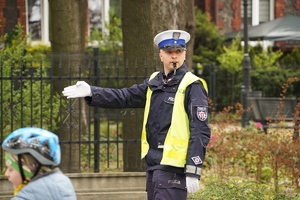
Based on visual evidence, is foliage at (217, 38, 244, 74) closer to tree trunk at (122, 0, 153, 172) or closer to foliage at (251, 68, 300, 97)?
foliage at (251, 68, 300, 97)

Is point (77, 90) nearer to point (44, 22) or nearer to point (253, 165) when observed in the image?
point (253, 165)

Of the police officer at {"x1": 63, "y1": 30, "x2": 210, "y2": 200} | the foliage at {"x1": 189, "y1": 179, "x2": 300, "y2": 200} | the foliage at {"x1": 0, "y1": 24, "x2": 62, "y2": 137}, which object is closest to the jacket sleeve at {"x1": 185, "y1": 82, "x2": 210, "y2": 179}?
the police officer at {"x1": 63, "y1": 30, "x2": 210, "y2": 200}

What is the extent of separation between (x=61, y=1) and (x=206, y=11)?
15.2 meters

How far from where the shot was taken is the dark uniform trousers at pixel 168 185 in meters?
4.87

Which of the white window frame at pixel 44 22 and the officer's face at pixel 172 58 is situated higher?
the white window frame at pixel 44 22

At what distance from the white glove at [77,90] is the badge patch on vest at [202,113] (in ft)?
3.00

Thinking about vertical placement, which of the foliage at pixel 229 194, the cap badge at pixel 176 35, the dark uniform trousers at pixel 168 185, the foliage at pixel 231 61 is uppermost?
the foliage at pixel 231 61

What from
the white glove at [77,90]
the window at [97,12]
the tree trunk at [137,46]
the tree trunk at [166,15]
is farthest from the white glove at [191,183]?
the window at [97,12]

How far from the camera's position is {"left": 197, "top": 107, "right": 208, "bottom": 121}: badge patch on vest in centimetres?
479

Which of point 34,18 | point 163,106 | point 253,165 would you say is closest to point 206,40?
point 34,18

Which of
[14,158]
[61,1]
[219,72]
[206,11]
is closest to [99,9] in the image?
[206,11]

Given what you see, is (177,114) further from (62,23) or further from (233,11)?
(233,11)

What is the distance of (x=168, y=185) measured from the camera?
4879 millimetres

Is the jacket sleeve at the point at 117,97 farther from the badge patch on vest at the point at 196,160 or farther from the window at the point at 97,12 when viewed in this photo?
the window at the point at 97,12
